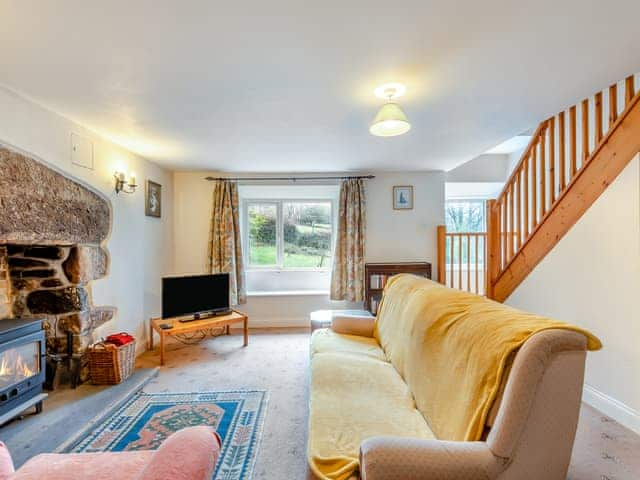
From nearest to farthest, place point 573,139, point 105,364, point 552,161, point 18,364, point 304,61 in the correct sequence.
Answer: point 304,61
point 18,364
point 573,139
point 105,364
point 552,161

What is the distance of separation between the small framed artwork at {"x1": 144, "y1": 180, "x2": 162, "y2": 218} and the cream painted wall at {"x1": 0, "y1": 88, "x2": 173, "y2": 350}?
2.7 inches

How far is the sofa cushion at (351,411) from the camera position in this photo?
1229 mm

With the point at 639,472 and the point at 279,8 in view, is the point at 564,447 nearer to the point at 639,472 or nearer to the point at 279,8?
the point at 639,472

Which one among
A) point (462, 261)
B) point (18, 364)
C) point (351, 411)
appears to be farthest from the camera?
point (462, 261)

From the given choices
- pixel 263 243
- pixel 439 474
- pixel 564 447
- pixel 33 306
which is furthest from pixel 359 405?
pixel 263 243

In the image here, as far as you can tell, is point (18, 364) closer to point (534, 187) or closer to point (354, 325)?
point (354, 325)

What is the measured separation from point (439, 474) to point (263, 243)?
4064 millimetres

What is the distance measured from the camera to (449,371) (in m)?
1.42

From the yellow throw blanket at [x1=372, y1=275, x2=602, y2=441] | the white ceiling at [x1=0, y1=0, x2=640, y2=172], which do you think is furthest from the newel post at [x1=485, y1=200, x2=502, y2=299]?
the yellow throw blanket at [x1=372, y1=275, x2=602, y2=441]

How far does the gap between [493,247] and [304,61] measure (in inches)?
112

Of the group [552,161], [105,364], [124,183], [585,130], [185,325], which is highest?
[585,130]

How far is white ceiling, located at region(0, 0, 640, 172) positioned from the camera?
136 cm

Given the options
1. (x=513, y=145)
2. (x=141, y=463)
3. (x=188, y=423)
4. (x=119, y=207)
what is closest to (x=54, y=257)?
(x=119, y=207)

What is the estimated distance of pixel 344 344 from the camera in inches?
98.9
